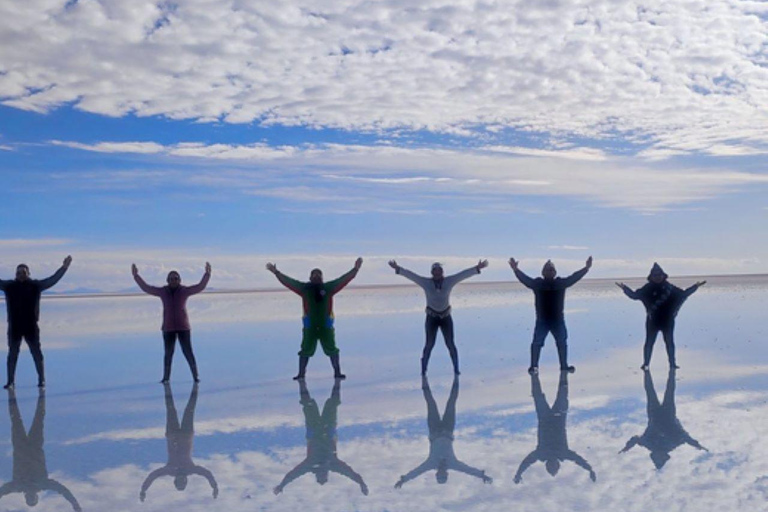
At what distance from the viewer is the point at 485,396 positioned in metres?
11.8

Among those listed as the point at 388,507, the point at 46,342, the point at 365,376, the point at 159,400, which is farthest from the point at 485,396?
the point at 46,342

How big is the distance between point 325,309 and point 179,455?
5.69m

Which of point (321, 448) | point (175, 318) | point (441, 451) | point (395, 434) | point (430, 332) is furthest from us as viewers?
point (430, 332)

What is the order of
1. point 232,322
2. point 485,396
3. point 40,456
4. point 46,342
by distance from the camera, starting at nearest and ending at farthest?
point 40,456 < point 485,396 < point 46,342 < point 232,322

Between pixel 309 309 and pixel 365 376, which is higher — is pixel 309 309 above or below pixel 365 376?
above

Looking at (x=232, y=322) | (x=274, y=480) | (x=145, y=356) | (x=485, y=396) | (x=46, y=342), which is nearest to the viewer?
(x=274, y=480)

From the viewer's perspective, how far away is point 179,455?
8477 mm

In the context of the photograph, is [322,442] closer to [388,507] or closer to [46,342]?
[388,507]

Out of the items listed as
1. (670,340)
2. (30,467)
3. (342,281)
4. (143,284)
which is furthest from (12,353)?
(670,340)

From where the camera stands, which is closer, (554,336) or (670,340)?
(554,336)

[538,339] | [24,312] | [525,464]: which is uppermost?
[24,312]

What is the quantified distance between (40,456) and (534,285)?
330 inches

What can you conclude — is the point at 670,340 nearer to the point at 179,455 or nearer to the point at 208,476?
the point at 179,455

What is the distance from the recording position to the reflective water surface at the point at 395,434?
6.89m
